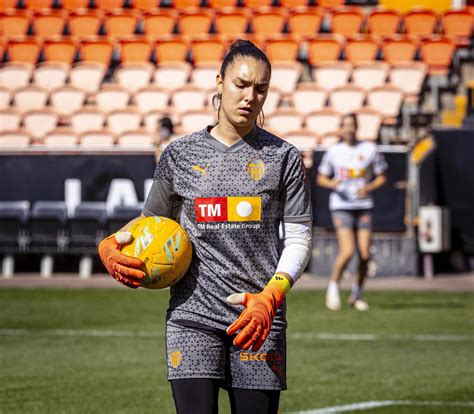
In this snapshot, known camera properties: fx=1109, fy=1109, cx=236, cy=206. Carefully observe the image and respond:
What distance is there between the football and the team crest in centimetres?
37

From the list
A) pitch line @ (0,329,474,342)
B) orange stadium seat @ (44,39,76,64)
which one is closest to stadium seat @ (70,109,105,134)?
orange stadium seat @ (44,39,76,64)

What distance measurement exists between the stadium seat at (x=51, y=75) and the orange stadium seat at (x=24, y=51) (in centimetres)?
104

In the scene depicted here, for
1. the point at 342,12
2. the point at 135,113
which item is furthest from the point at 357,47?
the point at 135,113

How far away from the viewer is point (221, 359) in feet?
14.8

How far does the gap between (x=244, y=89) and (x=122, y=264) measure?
0.87 m

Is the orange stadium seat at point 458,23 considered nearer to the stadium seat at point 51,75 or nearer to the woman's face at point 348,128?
the stadium seat at point 51,75

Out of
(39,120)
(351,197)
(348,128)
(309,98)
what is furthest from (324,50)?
(351,197)

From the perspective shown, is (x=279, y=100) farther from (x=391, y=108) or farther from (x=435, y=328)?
(x=435, y=328)

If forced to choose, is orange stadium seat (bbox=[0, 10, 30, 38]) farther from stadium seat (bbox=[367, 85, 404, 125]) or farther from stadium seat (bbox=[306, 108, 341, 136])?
stadium seat (bbox=[367, 85, 404, 125])

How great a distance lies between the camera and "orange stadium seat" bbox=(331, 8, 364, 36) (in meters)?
25.3

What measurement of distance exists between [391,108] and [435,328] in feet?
35.4

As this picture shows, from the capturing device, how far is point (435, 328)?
12250mm

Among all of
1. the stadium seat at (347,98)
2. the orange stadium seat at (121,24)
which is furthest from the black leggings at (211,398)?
the orange stadium seat at (121,24)

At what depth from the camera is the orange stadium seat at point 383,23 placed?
83.1ft
